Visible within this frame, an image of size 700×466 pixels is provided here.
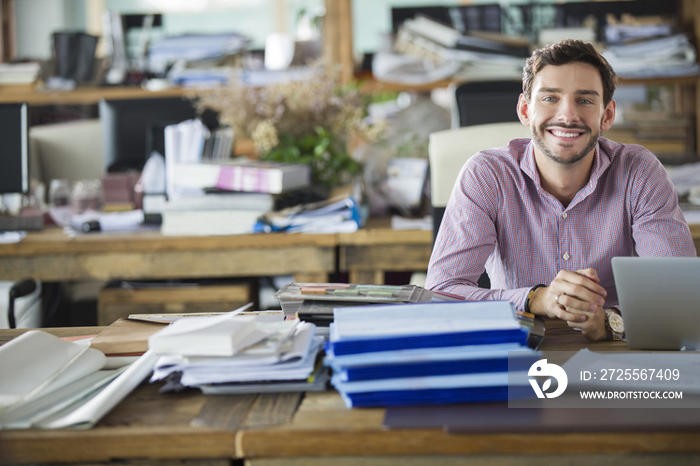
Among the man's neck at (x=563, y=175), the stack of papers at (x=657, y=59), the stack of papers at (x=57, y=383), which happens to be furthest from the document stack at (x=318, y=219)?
the stack of papers at (x=657, y=59)

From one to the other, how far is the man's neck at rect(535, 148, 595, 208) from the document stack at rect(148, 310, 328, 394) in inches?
33.9

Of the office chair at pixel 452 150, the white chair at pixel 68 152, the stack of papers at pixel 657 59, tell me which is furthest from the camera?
the stack of papers at pixel 657 59

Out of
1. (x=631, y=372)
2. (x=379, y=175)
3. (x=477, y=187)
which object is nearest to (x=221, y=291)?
(x=379, y=175)

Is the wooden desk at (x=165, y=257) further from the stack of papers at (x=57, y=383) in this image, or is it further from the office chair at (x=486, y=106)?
the stack of papers at (x=57, y=383)

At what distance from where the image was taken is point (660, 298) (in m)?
0.92

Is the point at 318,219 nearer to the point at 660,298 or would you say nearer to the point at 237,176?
the point at 237,176

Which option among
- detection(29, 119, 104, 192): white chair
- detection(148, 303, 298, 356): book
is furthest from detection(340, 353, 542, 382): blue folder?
detection(29, 119, 104, 192): white chair

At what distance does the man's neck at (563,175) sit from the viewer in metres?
1.48

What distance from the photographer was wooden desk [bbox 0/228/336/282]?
6.91ft

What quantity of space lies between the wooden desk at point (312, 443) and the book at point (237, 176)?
1386 mm

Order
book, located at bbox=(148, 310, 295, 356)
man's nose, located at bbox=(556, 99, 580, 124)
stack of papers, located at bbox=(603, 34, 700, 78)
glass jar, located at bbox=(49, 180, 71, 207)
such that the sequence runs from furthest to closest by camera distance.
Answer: stack of papers, located at bbox=(603, 34, 700, 78)
glass jar, located at bbox=(49, 180, 71, 207)
man's nose, located at bbox=(556, 99, 580, 124)
book, located at bbox=(148, 310, 295, 356)

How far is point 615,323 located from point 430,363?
481 mm

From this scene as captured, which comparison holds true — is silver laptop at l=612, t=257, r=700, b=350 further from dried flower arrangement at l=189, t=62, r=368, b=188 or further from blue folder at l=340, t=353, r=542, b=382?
dried flower arrangement at l=189, t=62, r=368, b=188

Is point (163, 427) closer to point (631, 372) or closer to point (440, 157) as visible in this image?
point (631, 372)
